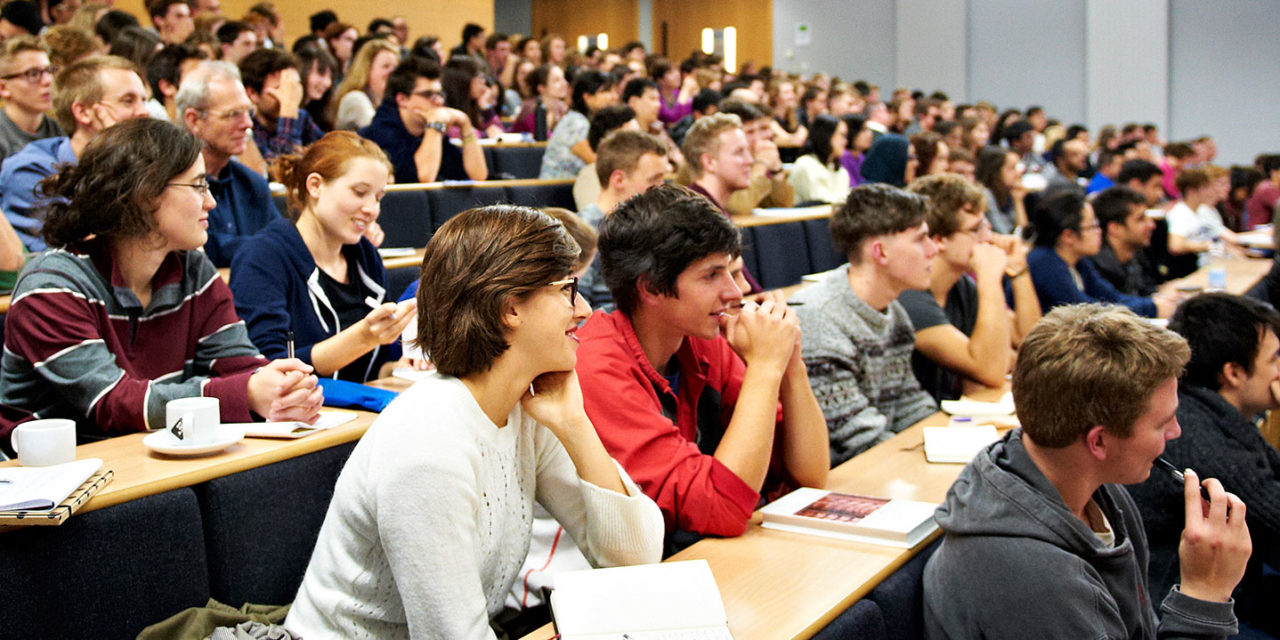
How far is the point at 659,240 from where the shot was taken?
2.05m

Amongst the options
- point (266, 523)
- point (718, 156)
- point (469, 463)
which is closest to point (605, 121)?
point (718, 156)

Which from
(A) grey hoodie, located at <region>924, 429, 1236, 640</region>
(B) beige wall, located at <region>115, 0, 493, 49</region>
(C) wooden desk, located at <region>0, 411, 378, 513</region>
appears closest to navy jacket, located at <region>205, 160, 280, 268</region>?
(C) wooden desk, located at <region>0, 411, 378, 513</region>

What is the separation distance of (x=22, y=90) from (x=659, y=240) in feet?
9.81

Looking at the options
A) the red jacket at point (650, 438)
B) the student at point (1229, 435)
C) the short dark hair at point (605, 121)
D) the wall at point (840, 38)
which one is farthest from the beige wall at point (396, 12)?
the student at point (1229, 435)

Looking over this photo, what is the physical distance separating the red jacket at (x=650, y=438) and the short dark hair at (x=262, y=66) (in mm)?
3483

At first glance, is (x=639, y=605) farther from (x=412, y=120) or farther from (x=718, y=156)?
(x=412, y=120)

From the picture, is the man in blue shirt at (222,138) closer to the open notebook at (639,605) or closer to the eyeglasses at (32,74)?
the eyeglasses at (32,74)

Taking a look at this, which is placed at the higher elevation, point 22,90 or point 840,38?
point 840,38

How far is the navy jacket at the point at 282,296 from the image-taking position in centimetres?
267

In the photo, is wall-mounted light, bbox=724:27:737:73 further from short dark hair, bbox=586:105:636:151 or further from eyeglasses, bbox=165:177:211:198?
eyeglasses, bbox=165:177:211:198

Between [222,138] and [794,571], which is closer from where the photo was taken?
[794,571]

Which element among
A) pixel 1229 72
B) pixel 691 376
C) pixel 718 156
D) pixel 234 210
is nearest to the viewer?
pixel 691 376

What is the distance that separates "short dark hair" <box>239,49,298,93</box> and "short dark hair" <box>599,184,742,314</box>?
3.41 metres

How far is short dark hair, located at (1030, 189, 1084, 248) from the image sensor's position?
15.4 feet
